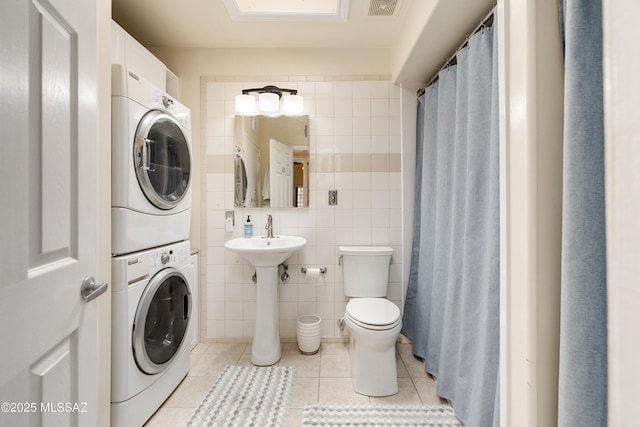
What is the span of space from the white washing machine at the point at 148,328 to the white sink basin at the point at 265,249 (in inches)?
13.3

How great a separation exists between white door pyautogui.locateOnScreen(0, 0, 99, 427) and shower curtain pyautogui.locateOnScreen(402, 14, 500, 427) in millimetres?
1397

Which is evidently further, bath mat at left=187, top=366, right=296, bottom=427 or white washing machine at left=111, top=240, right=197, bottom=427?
bath mat at left=187, top=366, right=296, bottom=427

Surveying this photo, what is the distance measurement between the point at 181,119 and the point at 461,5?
161cm

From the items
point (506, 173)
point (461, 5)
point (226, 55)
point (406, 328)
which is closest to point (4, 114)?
point (506, 173)

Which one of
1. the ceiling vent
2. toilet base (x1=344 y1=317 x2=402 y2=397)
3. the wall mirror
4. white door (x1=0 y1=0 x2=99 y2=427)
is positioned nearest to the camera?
white door (x1=0 y1=0 x2=99 y2=427)

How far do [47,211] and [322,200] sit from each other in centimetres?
170

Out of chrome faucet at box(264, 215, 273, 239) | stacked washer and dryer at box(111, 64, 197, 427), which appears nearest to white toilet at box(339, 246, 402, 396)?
chrome faucet at box(264, 215, 273, 239)

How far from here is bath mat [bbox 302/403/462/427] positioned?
4.41 feet

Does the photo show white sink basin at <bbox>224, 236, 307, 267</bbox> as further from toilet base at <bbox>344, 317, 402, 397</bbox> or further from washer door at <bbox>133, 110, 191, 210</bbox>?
toilet base at <bbox>344, 317, 402, 397</bbox>

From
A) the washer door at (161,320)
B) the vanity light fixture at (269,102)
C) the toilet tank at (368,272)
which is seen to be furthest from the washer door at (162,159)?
the toilet tank at (368,272)

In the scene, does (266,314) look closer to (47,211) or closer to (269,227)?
(269,227)

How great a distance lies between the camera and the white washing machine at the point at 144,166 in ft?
3.98

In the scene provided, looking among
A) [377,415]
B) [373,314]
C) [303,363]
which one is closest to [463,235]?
[373,314]

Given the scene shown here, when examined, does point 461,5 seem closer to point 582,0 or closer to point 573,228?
point 582,0
